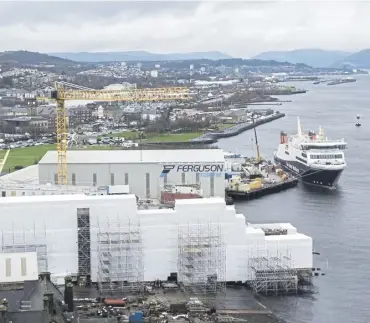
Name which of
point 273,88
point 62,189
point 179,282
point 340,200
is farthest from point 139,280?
point 273,88

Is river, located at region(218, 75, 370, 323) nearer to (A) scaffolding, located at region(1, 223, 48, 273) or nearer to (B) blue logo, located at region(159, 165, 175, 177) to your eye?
(B) blue logo, located at region(159, 165, 175, 177)

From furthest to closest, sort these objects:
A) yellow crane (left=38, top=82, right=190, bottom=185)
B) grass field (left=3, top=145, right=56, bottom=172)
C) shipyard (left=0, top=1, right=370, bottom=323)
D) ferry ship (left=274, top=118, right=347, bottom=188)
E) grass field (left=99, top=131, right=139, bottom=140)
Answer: grass field (left=99, top=131, right=139, bottom=140) < grass field (left=3, top=145, right=56, bottom=172) < ferry ship (left=274, top=118, right=347, bottom=188) < yellow crane (left=38, top=82, right=190, bottom=185) < shipyard (left=0, top=1, right=370, bottom=323)

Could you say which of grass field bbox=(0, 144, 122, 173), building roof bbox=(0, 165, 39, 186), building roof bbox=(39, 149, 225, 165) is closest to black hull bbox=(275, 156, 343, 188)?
building roof bbox=(39, 149, 225, 165)

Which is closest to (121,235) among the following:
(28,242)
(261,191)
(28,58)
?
(28,242)

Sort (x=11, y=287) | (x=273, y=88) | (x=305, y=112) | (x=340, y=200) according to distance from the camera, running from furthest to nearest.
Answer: (x=273, y=88) → (x=305, y=112) → (x=340, y=200) → (x=11, y=287)

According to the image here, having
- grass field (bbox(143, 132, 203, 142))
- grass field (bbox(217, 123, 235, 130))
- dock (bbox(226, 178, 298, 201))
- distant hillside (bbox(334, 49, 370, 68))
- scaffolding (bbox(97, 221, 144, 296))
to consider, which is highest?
distant hillside (bbox(334, 49, 370, 68))

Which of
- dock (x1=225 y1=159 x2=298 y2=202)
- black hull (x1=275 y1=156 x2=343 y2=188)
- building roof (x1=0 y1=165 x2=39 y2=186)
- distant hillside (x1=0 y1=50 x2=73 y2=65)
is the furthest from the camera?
distant hillside (x1=0 y1=50 x2=73 y2=65)

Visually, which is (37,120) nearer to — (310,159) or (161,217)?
(310,159)

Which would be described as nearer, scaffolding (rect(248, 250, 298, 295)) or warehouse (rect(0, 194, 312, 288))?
warehouse (rect(0, 194, 312, 288))
